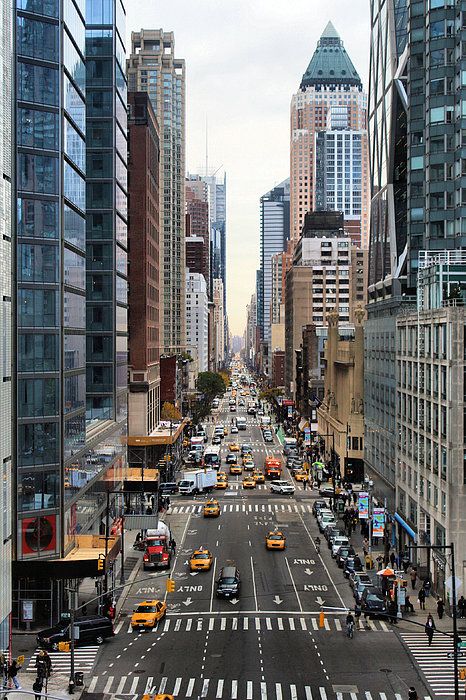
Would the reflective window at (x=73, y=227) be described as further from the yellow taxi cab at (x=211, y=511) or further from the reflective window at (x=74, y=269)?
the yellow taxi cab at (x=211, y=511)

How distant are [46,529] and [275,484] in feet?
176

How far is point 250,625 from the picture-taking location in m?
47.2

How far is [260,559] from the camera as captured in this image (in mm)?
64188

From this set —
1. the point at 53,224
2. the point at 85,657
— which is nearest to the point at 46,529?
the point at 85,657

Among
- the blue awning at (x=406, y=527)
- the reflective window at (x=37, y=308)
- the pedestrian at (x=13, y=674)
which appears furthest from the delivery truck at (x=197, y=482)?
the pedestrian at (x=13, y=674)

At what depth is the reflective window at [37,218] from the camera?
48.5 metres

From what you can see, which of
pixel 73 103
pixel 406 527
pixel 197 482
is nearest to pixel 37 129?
pixel 73 103

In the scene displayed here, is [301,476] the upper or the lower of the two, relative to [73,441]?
lower

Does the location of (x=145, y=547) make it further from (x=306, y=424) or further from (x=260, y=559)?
(x=306, y=424)

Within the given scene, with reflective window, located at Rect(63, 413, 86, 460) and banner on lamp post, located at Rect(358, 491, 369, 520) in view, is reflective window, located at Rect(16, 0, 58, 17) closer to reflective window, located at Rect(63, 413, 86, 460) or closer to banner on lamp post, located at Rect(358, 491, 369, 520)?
reflective window, located at Rect(63, 413, 86, 460)

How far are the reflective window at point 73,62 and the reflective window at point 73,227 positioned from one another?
8407 mm

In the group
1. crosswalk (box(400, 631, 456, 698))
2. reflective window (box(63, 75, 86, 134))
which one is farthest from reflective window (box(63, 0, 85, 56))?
crosswalk (box(400, 631, 456, 698))

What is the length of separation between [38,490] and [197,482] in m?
51.2

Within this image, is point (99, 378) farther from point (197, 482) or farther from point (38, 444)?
point (197, 482)
